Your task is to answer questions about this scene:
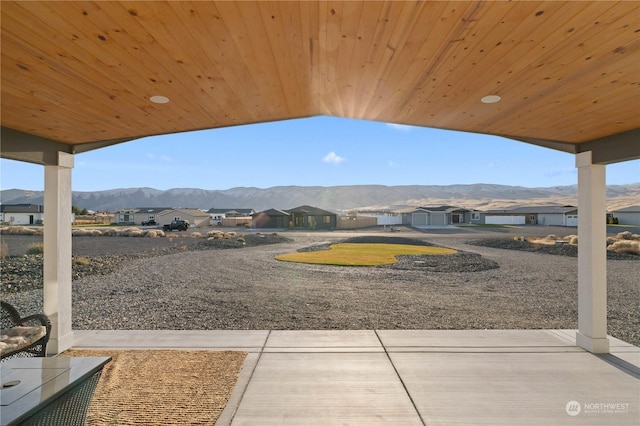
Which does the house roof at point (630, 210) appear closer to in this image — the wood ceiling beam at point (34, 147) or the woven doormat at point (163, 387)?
the woven doormat at point (163, 387)

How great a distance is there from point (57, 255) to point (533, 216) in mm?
24708

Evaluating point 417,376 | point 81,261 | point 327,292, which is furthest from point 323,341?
point 81,261

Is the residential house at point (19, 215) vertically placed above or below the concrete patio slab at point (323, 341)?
above

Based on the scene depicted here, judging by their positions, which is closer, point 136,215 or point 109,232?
point 109,232

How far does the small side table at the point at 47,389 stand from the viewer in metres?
1.45

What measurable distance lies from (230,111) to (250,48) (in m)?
1.23

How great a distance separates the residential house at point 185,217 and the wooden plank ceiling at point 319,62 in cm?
1908

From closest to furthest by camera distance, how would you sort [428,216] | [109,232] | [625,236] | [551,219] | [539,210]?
[625,236] → [109,232] → [428,216] → [551,219] → [539,210]

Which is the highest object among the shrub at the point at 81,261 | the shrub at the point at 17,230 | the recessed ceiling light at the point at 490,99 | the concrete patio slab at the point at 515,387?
the recessed ceiling light at the point at 490,99

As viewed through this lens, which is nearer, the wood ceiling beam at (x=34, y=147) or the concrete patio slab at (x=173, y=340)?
the wood ceiling beam at (x=34, y=147)

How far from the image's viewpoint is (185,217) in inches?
845

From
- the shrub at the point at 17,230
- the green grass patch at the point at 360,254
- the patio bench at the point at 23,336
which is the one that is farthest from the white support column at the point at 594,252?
the shrub at the point at 17,230

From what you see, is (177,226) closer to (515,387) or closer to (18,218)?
(18,218)

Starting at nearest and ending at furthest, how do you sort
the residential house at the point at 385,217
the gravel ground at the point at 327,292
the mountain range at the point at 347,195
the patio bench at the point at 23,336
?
the patio bench at the point at 23,336 → the gravel ground at the point at 327,292 → the residential house at the point at 385,217 → the mountain range at the point at 347,195
